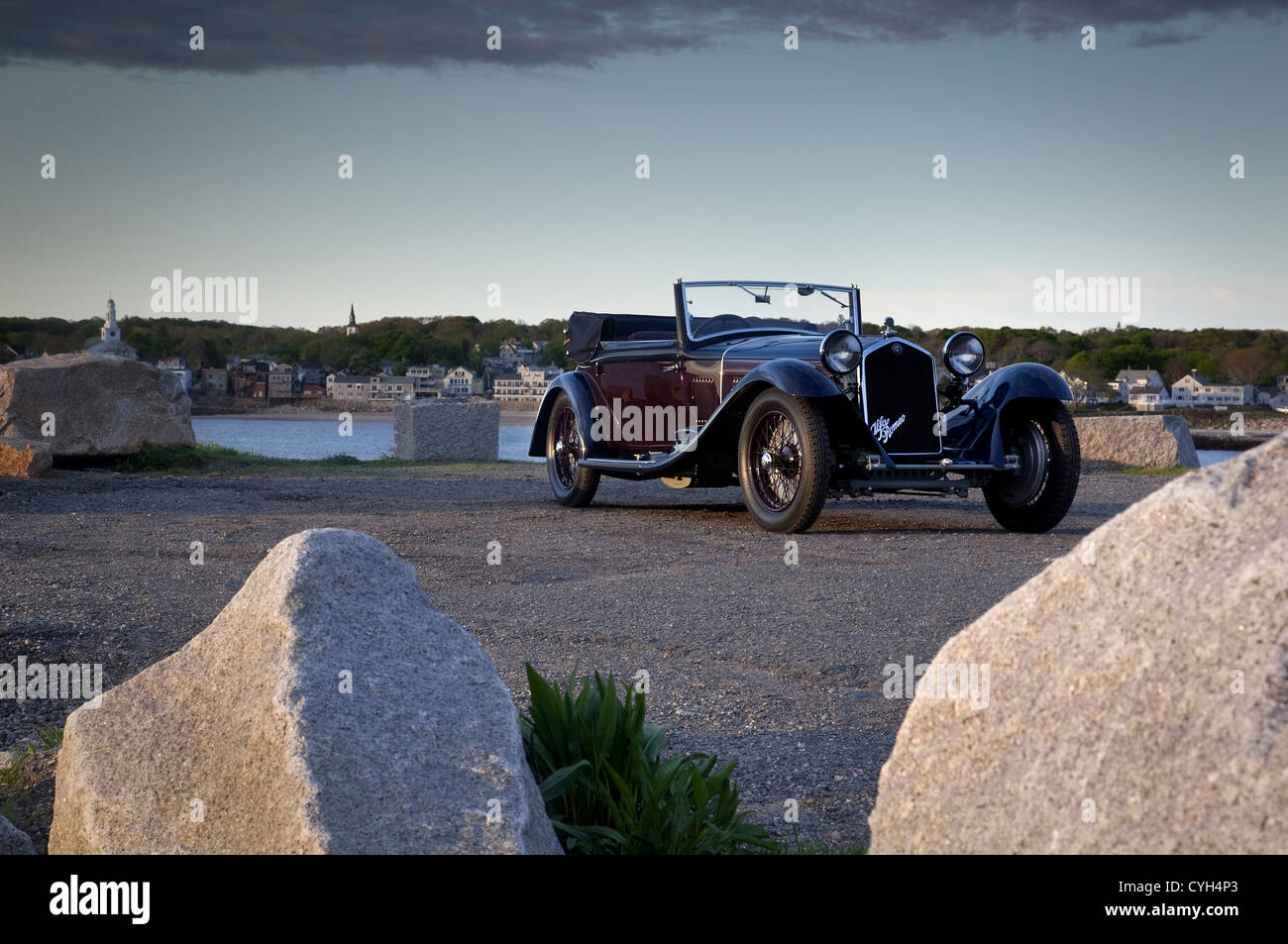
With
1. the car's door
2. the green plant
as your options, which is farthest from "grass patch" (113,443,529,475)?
the green plant

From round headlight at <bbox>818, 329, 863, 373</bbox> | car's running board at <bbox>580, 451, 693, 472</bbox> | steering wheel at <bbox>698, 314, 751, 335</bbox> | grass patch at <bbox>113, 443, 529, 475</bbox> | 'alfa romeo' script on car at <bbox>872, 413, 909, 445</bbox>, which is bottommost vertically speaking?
grass patch at <bbox>113, 443, 529, 475</bbox>

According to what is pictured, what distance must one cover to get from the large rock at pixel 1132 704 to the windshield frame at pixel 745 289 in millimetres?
8441

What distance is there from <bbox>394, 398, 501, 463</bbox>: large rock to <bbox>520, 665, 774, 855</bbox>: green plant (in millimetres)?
14766

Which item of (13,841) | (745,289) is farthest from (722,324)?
(13,841)

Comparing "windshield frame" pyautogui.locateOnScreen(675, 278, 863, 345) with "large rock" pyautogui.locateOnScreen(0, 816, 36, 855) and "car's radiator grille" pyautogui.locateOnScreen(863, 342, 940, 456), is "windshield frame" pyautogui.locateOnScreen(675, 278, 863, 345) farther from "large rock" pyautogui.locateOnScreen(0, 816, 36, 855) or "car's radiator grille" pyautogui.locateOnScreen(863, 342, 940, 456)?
"large rock" pyautogui.locateOnScreen(0, 816, 36, 855)

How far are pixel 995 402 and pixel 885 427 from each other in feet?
3.12

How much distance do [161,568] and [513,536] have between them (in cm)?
266

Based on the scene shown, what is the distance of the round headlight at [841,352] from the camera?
895 centimetres

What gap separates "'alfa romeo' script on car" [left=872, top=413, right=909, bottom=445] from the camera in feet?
29.3

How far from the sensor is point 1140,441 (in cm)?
1580

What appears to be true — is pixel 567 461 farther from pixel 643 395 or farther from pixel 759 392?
pixel 759 392

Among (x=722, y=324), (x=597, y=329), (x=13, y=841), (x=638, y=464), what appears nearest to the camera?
(x=13, y=841)
